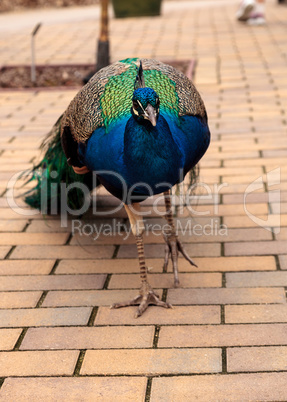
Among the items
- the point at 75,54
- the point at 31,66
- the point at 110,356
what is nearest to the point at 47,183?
the point at 110,356

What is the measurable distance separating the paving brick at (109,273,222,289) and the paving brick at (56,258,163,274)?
0.06m

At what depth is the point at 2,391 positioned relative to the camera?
231 centimetres

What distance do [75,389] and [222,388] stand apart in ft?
1.75

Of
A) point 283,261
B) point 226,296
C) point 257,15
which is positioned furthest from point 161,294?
point 257,15

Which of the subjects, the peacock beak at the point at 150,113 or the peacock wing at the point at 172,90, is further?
the peacock wing at the point at 172,90

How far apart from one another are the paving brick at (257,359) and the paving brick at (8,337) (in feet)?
2.90

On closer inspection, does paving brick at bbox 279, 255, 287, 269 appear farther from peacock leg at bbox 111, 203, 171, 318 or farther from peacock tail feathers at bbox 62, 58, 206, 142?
peacock tail feathers at bbox 62, 58, 206, 142

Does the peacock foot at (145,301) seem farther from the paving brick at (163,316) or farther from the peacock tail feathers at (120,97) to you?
the peacock tail feathers at (120,97)

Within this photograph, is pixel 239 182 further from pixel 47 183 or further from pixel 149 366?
pixel 149 366

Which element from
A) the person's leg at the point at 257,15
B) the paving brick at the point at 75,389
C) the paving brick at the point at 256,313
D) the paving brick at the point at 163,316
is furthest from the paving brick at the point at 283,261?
the person's leg at the point at 257,15

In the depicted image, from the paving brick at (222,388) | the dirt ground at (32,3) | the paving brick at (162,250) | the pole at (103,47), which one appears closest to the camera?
the paving brick at (222,388)

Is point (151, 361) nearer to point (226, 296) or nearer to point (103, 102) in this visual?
point (226, 296)

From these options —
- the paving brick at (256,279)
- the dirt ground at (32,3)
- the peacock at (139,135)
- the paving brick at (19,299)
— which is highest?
the peacock at (139,135)

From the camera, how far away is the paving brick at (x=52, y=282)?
9.99ft
